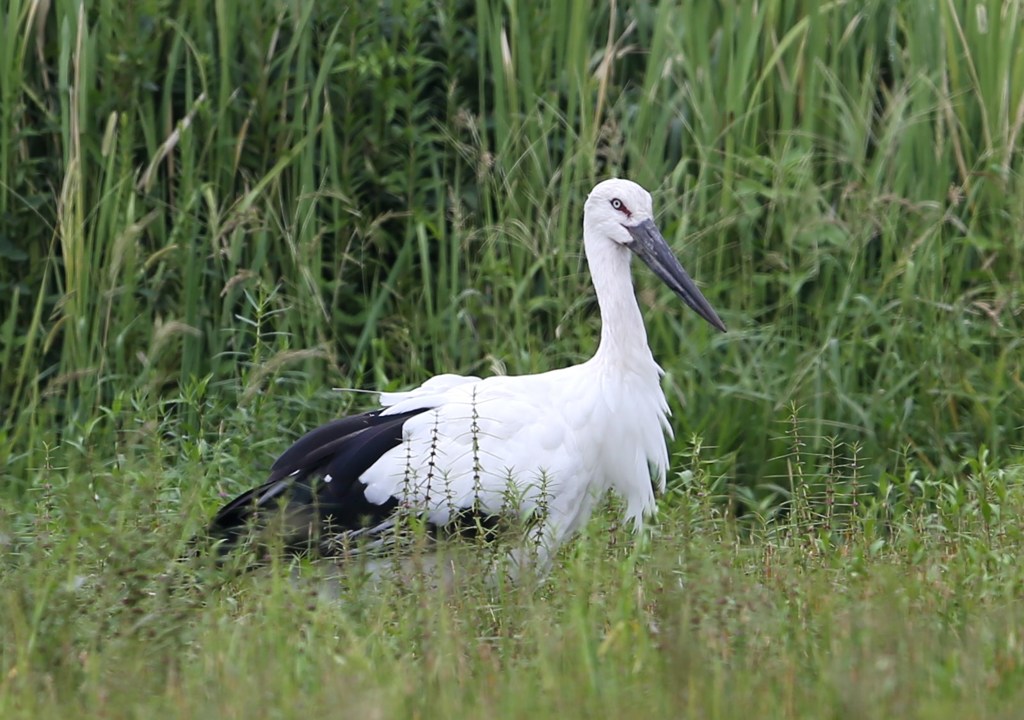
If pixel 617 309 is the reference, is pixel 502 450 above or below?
below

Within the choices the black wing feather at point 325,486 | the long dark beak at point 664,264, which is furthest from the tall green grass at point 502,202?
the black wing feather at point 325,486

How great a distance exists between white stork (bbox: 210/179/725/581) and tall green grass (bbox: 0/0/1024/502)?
0.62m

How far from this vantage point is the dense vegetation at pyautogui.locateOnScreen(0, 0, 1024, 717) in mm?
5117

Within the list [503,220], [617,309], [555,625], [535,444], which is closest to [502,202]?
[503,220]

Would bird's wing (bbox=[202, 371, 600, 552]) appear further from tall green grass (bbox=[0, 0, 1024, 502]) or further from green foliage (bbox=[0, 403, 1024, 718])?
tall green grass (bbox=[0, 0, 1024, 502])

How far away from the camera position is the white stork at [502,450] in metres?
4.10

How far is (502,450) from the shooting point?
4270 mm

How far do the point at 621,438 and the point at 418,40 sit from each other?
76.5 inches

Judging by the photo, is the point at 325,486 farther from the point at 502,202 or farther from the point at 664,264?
the point at 502,202

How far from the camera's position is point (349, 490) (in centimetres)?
430

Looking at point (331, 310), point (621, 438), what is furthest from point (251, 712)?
point (331, 310)

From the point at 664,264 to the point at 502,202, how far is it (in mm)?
1090

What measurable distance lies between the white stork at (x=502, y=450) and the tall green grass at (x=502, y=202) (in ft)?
2.04

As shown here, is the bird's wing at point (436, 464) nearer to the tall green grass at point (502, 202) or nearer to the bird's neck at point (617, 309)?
the bird's neck at point (617, 309)
